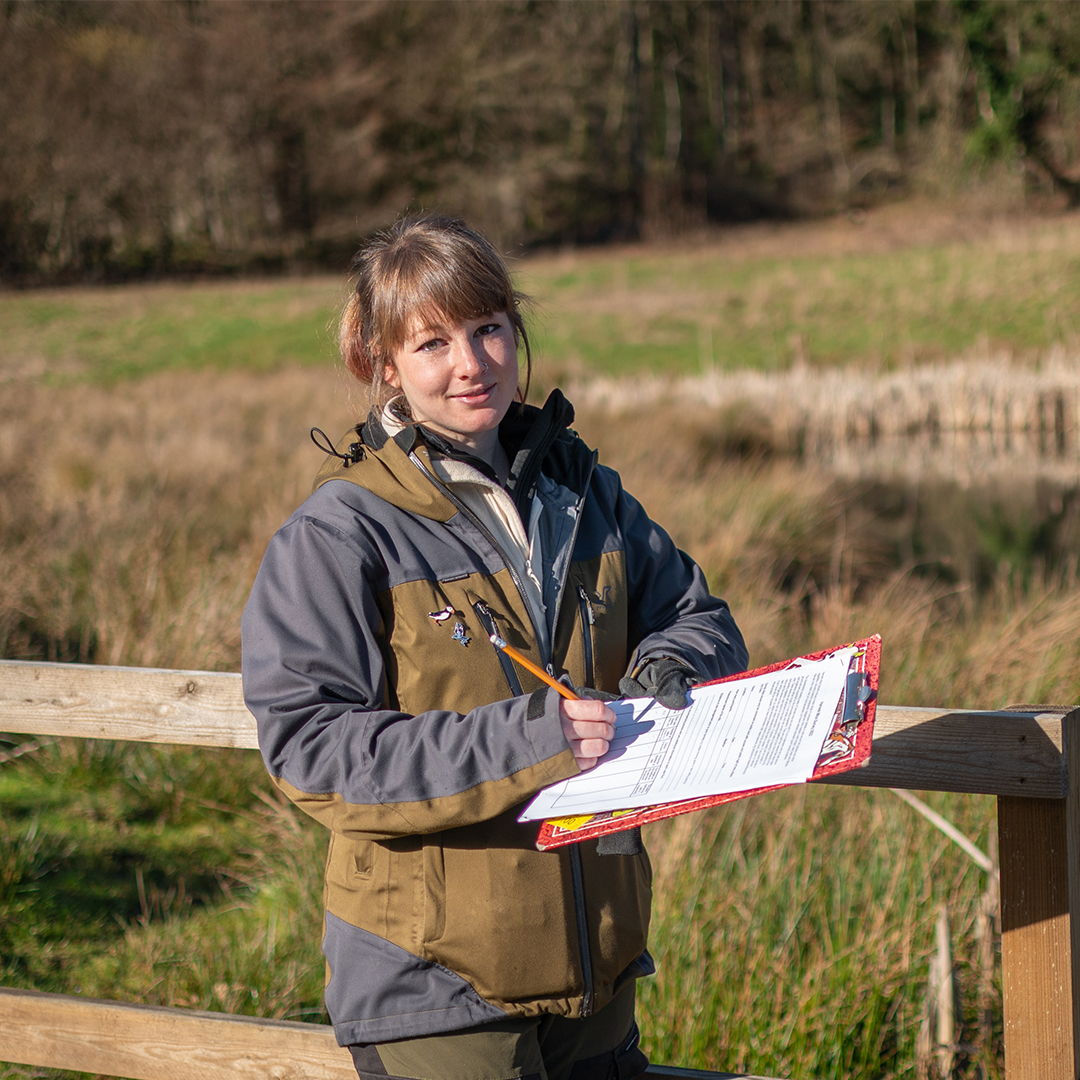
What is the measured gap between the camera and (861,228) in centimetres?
4206

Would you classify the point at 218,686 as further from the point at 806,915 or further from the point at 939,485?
the point at 939,485

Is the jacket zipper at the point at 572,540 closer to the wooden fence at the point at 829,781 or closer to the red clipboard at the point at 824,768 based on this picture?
the red clipboard at the point at 824,768

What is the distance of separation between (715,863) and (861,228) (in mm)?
41616

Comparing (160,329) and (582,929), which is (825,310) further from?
(582,929)

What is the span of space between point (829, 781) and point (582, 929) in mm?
436

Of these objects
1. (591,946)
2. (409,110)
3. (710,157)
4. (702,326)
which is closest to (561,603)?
(591,946)

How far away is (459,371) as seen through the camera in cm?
168

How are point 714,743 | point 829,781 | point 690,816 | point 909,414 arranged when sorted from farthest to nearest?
point 909,414, point 690,816, point 829,781, point 714,743

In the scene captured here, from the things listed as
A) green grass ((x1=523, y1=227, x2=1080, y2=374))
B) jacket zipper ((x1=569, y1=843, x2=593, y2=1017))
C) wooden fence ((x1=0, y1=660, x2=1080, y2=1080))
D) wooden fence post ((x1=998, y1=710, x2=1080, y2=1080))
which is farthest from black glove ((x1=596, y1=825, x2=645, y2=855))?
green grass ((x1=523, y1=227, x2=1080, y2=374))

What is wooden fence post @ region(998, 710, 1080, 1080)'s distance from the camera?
5.42ft

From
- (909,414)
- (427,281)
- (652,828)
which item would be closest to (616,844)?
(427,281)

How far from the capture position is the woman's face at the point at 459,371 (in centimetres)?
169

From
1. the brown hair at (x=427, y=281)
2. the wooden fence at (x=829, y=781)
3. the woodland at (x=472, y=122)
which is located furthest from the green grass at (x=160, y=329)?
the brown hair at (x=427, y=281)

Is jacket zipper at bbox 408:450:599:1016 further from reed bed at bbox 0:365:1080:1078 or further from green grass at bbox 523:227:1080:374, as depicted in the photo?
green grass at bbox 523:227:1080:374
